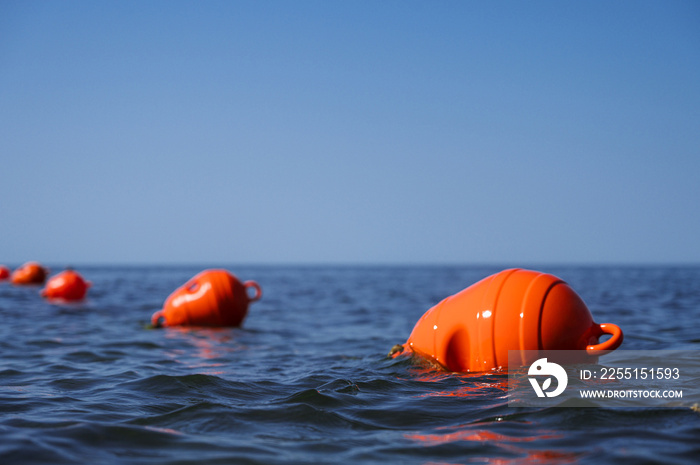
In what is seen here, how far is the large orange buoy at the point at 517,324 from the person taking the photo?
14.7 ft

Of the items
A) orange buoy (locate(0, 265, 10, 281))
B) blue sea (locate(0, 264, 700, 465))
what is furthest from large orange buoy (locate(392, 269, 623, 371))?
orange buoy (locate(0, 265, 10, 281))

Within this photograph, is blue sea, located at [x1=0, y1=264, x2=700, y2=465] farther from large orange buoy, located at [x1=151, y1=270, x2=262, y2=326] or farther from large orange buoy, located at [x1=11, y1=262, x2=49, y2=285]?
large orange buoy, located at [x1=11, y1=262, x2=49, y2=285]

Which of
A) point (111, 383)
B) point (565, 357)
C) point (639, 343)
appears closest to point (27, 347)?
point (111, 383)

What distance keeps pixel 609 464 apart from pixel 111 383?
3.84 metres

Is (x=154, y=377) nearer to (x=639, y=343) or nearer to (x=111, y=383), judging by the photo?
(x=111, y=383)

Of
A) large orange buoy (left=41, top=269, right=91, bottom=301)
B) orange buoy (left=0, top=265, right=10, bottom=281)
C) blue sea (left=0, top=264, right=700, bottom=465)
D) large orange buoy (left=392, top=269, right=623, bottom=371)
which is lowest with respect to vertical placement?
orange buoy (left=0, top=265, right=10, bottom=281)

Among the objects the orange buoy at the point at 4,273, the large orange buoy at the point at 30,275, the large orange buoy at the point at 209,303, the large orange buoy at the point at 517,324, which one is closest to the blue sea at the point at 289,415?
the large orange buoy at the point at 517,324

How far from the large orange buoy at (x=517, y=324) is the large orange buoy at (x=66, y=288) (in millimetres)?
13872

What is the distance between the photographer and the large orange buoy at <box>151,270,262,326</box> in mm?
9453

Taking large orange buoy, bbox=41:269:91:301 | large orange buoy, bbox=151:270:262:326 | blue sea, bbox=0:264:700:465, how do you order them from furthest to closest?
1. large orange buoy, bbox=41:269:91:301
2. large orange buoy, bbox=151:270:262:326
3. blue sea, bbox=0:264:700:465

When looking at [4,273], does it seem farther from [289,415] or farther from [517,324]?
[517,324]

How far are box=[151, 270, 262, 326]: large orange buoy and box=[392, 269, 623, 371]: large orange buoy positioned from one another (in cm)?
518

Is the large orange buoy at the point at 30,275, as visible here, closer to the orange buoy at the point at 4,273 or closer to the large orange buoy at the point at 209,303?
the orange buoy at the point at 4,273

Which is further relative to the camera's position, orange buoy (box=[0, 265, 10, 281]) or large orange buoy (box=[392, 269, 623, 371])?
orange buoy (box=[0, 265, 10, 281])
